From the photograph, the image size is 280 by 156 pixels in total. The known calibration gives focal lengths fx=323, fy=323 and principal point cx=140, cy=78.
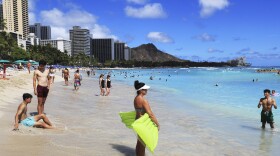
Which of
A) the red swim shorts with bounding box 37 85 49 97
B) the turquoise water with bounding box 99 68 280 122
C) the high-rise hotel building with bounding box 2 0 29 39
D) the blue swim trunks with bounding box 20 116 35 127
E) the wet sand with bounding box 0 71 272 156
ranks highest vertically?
the high-rise hotel building with bounding box 2 0 29 39

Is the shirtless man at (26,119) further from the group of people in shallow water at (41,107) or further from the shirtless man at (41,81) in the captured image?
the shirtless man at (41,81)

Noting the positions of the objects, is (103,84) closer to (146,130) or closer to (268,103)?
(268,103)

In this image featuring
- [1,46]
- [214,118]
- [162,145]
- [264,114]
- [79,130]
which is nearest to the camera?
[162,145]

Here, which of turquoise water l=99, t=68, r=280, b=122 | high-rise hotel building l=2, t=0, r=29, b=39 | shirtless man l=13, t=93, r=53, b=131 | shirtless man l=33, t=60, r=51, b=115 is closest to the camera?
shirtless man l=13, t=93, r=53, b=131

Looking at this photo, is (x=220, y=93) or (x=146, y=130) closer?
(x=146, y=130)

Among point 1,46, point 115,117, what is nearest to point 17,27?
point 1,46

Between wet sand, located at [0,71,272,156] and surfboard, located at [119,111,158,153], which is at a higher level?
surfboard, located at [119,111,158,153]

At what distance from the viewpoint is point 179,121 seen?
467 inches

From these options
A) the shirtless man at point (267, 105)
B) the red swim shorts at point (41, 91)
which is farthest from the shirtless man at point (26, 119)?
the shirtless man at point (267, 105)

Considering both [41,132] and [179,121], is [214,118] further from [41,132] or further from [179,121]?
[41,132]

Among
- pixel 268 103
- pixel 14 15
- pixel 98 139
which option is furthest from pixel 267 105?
pixel 14 15

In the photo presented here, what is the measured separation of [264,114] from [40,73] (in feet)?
23.3

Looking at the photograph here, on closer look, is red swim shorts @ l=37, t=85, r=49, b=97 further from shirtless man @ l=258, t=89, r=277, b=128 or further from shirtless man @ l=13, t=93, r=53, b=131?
shirtless man @ l=258, t=89, r=277, b=128

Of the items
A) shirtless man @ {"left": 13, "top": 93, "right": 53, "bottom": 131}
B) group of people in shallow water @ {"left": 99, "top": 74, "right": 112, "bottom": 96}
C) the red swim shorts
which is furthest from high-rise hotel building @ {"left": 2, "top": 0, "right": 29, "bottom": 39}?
shirtless man @ {"left": 13, "top": 93, "right": 53, "bottom": 131}
